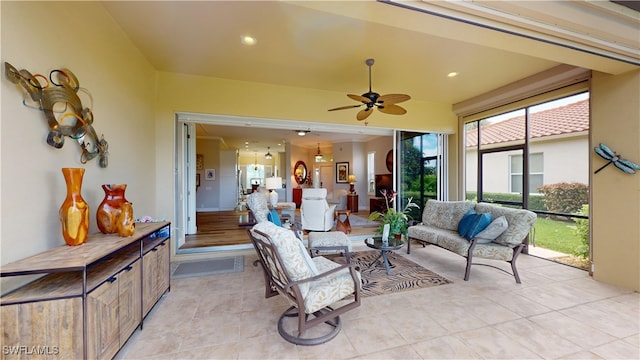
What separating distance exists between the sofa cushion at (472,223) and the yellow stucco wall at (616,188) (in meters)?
1.41

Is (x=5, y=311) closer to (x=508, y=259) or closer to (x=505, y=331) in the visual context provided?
(x=505, y=331)

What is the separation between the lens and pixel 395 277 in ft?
10.6

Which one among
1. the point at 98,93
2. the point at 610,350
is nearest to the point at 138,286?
the point at 98,93

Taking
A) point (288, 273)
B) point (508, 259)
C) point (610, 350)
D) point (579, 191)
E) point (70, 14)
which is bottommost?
point (610, 350)

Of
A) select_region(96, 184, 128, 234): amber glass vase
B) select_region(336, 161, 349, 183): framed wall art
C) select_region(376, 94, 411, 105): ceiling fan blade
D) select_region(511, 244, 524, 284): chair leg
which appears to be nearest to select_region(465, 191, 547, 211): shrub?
select_region(511, 244, 524, 284): chair leg

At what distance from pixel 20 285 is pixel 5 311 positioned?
0.43 metres

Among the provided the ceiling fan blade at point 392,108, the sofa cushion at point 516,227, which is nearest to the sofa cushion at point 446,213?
the sofa cushion at point 516,227

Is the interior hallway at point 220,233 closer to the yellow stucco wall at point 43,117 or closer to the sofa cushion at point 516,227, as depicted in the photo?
the yellow stucco wall at point 43,117

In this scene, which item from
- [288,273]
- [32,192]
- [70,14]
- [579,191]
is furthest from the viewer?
[579,191]

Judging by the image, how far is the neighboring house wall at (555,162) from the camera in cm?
371

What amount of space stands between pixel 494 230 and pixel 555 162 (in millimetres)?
2132

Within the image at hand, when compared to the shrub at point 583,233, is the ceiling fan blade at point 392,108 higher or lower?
higher

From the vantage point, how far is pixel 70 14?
2.02m

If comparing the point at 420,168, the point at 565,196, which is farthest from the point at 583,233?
the point at 420,168
